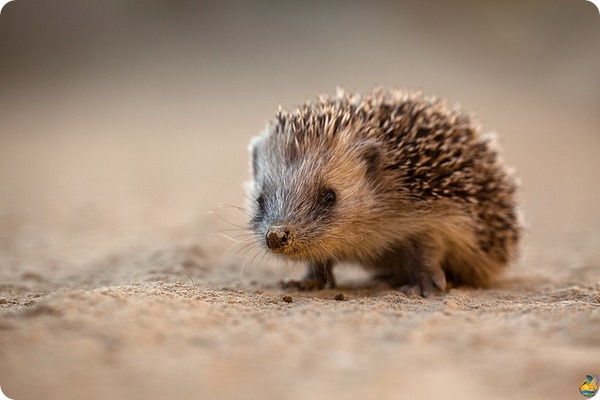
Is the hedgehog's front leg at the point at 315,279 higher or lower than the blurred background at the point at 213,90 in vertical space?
lower

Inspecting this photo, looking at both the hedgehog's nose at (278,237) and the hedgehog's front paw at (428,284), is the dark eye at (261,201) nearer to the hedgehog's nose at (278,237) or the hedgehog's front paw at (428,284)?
the hedgehog's nose at (278,237)

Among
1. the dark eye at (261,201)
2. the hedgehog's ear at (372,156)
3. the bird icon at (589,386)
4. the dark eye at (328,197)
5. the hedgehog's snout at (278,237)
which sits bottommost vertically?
the bird icon at (589,386)

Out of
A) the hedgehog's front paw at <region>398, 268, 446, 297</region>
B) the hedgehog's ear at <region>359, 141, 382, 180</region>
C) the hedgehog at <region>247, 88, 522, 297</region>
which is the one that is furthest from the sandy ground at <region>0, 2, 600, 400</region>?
the hedgehog's ear at <region>359, 141, 382, 180</region>

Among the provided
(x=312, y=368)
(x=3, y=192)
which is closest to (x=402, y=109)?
(x=312, y=368)

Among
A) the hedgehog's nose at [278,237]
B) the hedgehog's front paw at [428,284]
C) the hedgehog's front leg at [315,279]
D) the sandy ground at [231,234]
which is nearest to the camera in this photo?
the sandy ground at [231,234]

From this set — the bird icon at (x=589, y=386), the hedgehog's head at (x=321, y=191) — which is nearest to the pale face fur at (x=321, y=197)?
the hedgehog's head at (x=321, y=191)

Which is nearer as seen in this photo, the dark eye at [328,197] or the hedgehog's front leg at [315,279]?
the dark eye at [328,197]
